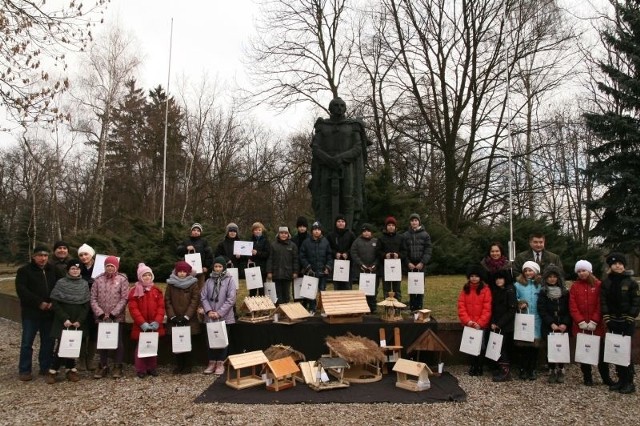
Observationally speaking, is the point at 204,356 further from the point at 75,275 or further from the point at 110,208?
the point at 110,208

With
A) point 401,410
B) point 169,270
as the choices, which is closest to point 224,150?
point 169,270

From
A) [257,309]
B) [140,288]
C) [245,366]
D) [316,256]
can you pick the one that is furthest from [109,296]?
[316,256]

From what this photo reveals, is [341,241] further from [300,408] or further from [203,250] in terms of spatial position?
[300,408]

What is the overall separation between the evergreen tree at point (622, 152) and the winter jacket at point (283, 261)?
41.3ft

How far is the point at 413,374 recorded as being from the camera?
242 inches

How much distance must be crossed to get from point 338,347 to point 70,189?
33.7 meters

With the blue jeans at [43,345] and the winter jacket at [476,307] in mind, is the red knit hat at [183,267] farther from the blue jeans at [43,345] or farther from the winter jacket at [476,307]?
the winter jacket at [476,307]

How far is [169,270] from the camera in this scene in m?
13.6

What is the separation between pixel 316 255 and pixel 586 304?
12.4 feet

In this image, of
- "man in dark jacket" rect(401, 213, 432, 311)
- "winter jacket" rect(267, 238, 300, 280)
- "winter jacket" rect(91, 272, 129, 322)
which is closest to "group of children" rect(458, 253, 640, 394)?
"man in dark jacket" rect(401, 213, 432, 311)

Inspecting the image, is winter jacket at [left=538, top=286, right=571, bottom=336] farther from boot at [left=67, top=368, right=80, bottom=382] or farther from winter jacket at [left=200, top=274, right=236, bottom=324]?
boot at [left=67, top=368, right=80, bottom=382]

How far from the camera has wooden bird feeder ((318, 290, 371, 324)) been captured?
7.19 m

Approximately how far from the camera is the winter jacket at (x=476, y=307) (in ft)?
22.5

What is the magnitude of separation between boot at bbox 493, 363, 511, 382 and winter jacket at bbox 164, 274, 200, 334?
13.2ft
